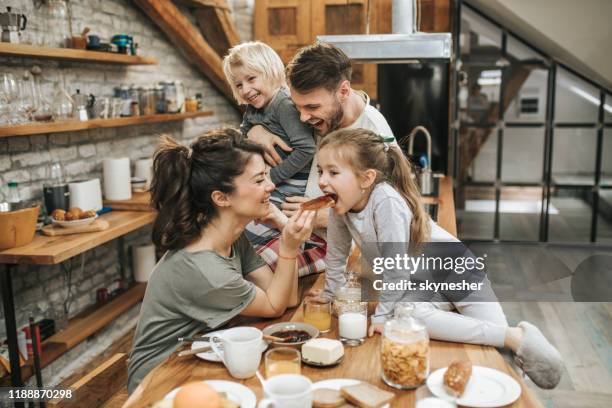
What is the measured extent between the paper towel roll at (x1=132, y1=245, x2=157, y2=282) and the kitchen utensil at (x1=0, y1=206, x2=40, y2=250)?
1616 millimetres

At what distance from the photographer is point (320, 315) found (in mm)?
1748

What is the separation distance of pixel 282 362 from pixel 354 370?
0.22 metres

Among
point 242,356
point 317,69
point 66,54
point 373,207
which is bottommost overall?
point 242,356

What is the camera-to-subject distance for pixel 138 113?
14.6 ft

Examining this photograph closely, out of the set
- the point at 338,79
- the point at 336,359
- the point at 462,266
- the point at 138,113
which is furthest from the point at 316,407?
the point at 138,113

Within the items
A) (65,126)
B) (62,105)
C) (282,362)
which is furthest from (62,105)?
(282,362)

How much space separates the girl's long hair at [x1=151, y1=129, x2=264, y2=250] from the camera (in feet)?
6.01

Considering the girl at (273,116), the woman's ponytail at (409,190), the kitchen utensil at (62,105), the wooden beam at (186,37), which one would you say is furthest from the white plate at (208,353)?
the wooden beam at (186,37)

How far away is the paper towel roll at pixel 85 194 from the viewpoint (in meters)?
3.68

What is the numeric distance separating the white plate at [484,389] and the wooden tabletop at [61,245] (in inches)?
84.2

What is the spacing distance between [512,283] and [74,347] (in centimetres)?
371

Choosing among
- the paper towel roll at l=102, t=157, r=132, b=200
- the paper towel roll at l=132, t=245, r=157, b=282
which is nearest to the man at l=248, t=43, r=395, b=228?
the paper towel roll at l=102, t=157, r=132, b=200

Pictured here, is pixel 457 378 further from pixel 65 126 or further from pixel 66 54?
pixel 66 54

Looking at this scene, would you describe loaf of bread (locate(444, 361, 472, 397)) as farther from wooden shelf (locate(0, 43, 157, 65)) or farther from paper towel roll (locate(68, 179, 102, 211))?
paper towel roll (locate(68, 179, 102, 211))
